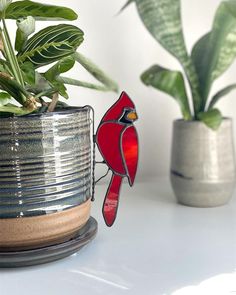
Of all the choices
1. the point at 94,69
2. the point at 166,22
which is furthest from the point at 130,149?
the point at 166,22

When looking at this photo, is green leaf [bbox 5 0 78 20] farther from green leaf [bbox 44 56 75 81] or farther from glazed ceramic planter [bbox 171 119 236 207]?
glazed ceramic planter [bbox 171 119 236 207]

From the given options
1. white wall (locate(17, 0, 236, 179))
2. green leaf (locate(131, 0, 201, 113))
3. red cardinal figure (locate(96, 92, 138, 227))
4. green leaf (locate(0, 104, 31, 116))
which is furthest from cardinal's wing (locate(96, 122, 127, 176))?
white wall (locate(17, 0, 236, 179))

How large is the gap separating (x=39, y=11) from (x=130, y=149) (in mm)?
186

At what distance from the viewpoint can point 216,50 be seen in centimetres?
66

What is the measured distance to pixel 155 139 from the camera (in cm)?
87

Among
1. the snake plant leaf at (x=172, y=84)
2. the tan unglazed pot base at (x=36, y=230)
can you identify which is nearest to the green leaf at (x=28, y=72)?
the tan unglazed pot base at (x=36, y=230)

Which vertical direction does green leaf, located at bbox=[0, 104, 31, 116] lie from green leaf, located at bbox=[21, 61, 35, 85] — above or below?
below

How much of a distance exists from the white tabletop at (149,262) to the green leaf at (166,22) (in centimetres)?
24

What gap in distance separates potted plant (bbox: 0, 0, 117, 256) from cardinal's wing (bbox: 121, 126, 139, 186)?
69mm

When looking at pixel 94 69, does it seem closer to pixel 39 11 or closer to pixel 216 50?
pixel 39 11

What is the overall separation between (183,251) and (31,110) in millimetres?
223

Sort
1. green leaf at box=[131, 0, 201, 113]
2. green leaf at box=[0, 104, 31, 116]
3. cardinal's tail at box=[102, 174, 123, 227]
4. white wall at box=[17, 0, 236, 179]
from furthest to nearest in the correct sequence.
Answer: white wall at box=[17, 0, 236, 179]
green leaf at box=[131, 0, 201, 113]
cardinal's tail at box=[102, 174, 123, 227]
green leaf at box=[0, 104, 31, 116]

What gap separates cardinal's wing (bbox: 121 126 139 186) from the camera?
0.52 m

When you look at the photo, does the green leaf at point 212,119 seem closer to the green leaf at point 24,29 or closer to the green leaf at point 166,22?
the green leaf at point 166,22
